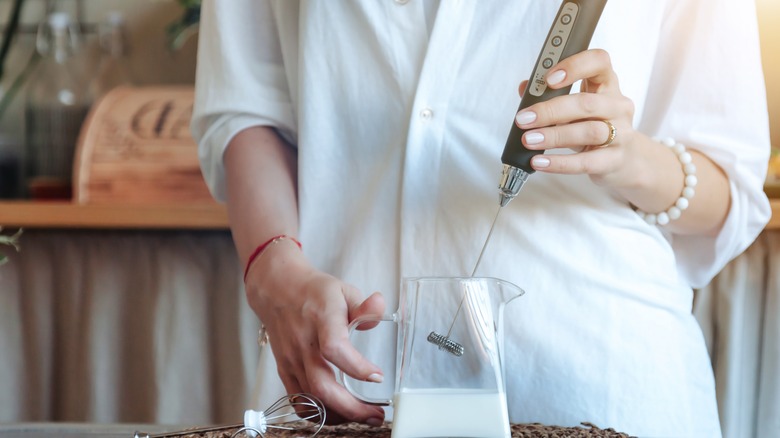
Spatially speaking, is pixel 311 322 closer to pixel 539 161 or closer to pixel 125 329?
pixel 539 161

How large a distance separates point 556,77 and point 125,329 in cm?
99

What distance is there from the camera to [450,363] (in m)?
0.43

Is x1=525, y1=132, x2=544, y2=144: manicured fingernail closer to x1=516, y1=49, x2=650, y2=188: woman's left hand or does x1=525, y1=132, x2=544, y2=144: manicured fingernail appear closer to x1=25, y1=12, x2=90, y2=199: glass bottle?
x1=516, y1=49, x2=650, y2=188: woman's left hand

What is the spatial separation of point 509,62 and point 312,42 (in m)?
0.16

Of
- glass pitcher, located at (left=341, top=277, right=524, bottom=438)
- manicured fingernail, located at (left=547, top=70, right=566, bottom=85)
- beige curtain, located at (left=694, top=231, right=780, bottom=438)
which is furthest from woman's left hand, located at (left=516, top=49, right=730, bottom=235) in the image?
beige curtain, located at (left=694, top=231, right=780, bottom=438)

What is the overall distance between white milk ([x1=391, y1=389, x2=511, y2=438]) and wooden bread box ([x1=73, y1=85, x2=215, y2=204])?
3.05ft

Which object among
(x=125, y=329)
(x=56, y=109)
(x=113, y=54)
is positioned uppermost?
(x=113, y=54)

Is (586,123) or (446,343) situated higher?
(586,123)

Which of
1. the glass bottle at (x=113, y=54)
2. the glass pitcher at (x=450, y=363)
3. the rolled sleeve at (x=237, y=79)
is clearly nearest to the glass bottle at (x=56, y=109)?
the glass bottle at (x=113, y=54)

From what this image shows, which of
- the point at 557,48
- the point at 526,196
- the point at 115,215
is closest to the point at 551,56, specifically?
the point at 557,48

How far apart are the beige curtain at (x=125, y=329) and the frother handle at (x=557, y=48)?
2.67 feet

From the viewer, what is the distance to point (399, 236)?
68cm

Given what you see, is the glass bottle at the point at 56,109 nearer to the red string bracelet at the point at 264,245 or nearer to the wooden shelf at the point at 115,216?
the wooden shelf at the point at 115,216

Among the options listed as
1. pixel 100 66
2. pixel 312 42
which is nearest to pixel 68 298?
pixel 100 66
